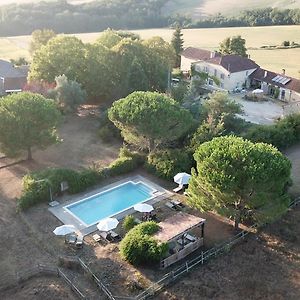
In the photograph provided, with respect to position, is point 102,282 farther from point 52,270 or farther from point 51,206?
point 51,206

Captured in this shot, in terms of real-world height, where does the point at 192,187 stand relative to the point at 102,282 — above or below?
above

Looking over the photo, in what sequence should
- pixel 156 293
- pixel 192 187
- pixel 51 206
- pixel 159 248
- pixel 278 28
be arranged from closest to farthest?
1. pixel 156 293
2. pixel 159 248
3. pixel 192 187
4. pixel 51 206
5. pixel 278 28

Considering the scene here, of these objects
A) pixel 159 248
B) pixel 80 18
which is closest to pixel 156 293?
pixel 159 248

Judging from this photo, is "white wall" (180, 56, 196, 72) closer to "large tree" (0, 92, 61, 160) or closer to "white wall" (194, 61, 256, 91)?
"white wall" (194, 61, 256, 91)

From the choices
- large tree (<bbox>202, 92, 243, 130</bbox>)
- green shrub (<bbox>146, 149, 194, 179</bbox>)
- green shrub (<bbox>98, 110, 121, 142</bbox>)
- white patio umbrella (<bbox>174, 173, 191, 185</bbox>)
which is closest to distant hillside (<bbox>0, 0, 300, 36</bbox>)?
green shrub (<bbox>98, 110, 121, 142</bbox>)

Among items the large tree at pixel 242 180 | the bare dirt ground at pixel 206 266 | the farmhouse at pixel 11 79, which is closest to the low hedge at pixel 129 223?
the bare dirt ground at pixel 206 266

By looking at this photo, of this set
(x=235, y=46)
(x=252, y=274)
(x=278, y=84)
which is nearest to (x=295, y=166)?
(x=252, y=274)
